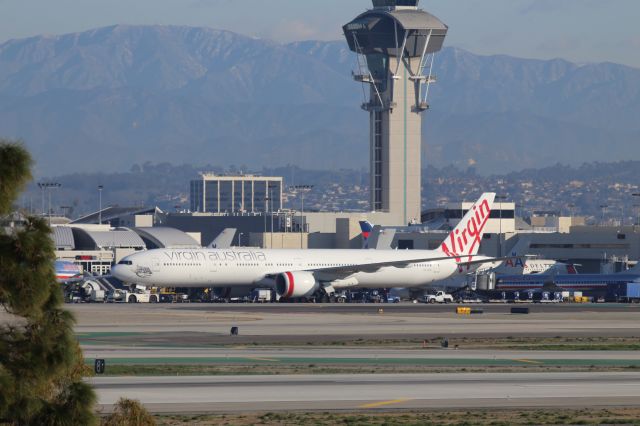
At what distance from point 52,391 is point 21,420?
0.83 metres

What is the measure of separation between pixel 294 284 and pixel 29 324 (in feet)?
288

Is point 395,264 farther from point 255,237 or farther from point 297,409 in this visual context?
point 297,409

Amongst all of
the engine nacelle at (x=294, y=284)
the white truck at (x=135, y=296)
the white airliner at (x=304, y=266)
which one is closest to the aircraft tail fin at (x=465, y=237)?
the white airliner at (x=304, y=266)

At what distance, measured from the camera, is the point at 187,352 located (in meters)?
51.5

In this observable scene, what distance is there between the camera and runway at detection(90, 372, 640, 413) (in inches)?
1337

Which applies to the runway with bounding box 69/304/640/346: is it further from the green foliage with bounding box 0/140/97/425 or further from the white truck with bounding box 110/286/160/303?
the green foliage with bounding box 0/140/97/425

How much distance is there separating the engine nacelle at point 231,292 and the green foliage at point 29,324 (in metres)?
92.5

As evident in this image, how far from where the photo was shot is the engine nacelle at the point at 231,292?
374 feet

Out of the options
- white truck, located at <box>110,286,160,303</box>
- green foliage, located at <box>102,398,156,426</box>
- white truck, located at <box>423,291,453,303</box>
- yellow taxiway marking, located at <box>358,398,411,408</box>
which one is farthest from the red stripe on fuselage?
green foliage, located at <box>102,398,156,426</box>

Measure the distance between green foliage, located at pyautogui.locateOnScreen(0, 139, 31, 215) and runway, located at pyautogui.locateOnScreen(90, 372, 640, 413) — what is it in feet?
46.0

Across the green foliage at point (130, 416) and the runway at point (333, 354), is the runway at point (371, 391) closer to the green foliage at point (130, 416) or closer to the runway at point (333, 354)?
the runway at point (333, 354)

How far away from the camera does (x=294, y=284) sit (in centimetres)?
10719

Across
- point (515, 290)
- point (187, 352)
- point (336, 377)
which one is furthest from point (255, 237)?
point (336, 377)

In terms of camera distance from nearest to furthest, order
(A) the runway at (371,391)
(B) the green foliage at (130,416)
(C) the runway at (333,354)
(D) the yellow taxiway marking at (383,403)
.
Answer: (B) the green foliage at (130,416) → (D) the yellow taxiway marking at (383,403) → (A) the runway at (371,391) → (C) the runway at (333,354)
